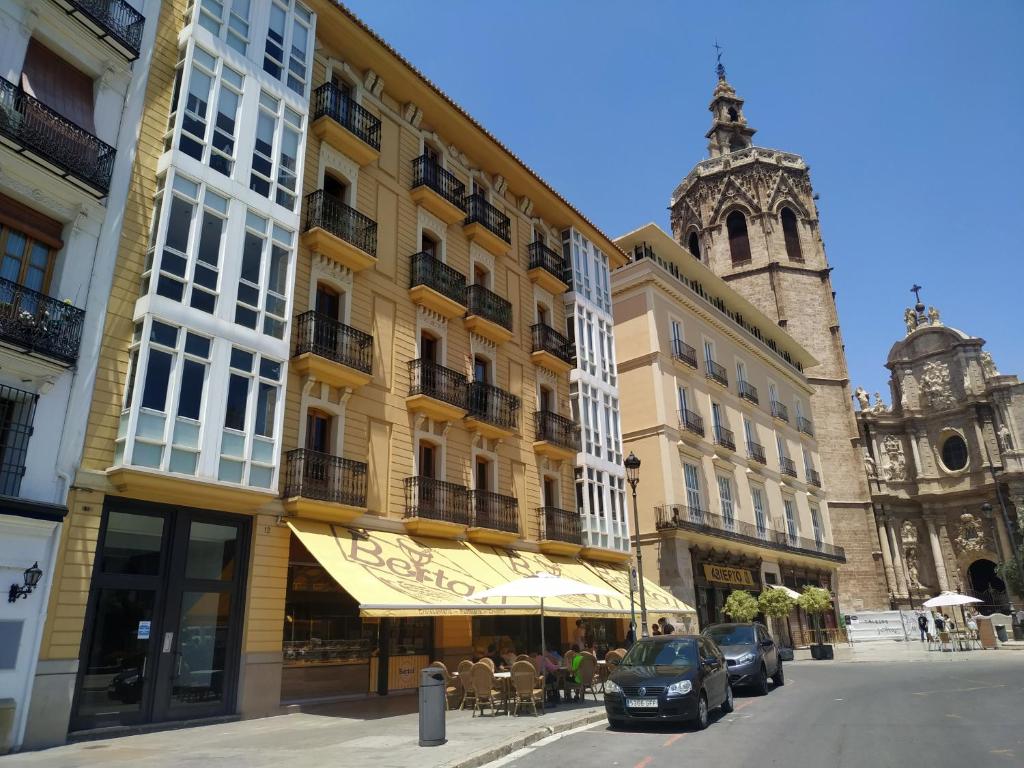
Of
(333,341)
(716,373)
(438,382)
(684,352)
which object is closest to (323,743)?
(333,341)

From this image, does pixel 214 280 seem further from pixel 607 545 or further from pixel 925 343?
pixel 925 343

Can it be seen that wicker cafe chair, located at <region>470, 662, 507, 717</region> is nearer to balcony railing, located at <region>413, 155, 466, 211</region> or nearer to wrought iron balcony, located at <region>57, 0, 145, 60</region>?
balcony railing, located at <region>413, 155, 466, 211</region>

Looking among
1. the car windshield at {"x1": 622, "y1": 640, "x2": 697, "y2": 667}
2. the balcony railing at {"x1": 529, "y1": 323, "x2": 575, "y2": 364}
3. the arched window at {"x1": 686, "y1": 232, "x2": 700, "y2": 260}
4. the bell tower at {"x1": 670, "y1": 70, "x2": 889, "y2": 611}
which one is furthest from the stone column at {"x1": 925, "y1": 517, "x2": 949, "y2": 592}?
the car windshield at {"x1": 622, "y1": 640, "x2": 697, "y2": 667}

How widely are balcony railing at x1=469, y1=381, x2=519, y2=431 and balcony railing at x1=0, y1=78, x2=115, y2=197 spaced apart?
421 inches

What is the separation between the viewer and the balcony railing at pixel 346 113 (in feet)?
59.6

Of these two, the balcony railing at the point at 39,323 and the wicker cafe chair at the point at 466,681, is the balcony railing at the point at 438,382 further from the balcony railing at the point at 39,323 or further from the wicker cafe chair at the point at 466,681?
the balcony railing at the point at 39,323

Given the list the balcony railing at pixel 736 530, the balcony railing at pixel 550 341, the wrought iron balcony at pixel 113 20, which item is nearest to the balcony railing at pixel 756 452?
the balcony railing at pixel 736 530

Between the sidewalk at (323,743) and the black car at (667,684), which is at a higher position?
the black car at (667,684)

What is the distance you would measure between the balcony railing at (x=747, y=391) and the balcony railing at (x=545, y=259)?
16.6m

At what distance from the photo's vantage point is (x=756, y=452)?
1491 inches

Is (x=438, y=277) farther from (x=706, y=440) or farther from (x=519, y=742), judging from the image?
(x=706, y=440)

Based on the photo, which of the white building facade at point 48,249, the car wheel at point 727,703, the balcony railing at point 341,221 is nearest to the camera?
the white building facade at point 48,249

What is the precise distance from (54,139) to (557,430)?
53.1ft

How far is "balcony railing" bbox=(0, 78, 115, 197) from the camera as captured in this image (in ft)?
38.1
